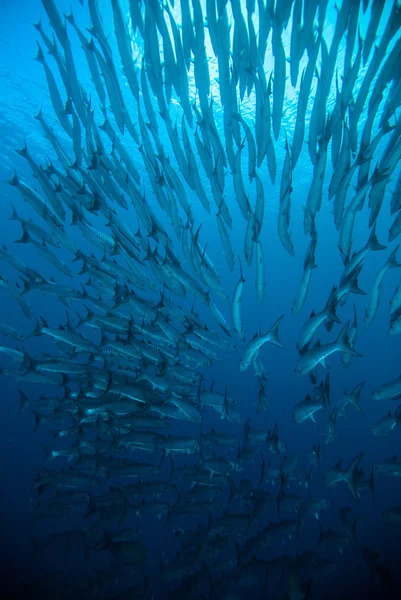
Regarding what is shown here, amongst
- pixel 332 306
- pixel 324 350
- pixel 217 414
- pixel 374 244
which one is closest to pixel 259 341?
pixel 324 350

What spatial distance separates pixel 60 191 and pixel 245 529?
754cm

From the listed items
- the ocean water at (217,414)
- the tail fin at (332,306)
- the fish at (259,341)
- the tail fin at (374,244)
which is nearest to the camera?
the tail fin at (374,244)

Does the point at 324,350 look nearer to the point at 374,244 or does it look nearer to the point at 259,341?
the point at 259,341

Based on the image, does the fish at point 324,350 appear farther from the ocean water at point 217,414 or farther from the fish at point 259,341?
the ocean water at point 217,414

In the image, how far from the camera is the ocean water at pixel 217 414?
8133 millimetres

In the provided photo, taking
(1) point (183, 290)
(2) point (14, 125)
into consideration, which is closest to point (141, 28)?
(1) point (183, 290)

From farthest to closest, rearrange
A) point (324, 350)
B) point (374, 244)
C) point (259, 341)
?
1. point (259, 341)
2. point (324, 350)
3. point (374, 244)

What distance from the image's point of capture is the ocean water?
8133 mm

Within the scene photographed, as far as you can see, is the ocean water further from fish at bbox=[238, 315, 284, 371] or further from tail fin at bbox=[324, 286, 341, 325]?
fish at bbox=[238, 315, 284, 371]

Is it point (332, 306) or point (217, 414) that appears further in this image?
point (217, 414)

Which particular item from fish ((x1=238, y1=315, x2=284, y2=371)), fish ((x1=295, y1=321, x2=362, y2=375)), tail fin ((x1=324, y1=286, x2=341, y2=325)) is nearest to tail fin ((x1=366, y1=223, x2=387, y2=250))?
tail fin ((x1=324, y1=286, x2=341, y2=325))

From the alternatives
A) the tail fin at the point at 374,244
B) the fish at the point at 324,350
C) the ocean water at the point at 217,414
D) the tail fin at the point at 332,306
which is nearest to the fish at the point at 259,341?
the fish at the point at 324,350

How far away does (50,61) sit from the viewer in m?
11.8

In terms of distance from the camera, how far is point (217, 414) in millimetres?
19750
